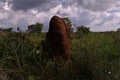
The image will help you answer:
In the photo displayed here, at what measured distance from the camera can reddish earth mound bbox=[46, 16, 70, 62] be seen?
12.9m

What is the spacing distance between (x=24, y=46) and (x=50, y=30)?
1.06 m

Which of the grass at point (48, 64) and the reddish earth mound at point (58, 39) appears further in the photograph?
the reddish earth mound at point (58, 39)

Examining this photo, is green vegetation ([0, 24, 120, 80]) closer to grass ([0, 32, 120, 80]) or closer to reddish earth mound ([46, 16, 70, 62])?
grass ([0, 32, 120, 80])

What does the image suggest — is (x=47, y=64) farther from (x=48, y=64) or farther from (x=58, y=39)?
(x=58, y=39)

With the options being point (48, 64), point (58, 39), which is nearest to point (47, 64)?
point (48, 64)

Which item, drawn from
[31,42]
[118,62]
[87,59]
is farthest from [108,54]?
[31,42]

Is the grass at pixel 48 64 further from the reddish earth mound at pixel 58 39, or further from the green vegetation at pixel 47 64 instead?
the reddish earth mound at pixel 58 39

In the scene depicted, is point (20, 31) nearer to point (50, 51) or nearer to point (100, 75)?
point (50, 51)

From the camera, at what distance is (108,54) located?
13.5m

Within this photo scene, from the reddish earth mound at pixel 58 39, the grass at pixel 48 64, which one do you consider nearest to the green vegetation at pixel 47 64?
the grass at pixel 48 64

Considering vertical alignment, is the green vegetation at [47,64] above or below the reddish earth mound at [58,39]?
below

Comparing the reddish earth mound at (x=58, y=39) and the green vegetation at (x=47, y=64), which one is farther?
the reddish earth mound at (x=58, y=39)

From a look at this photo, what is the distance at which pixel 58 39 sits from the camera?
13.1 meters

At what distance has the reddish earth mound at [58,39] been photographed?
1289 centimetres
